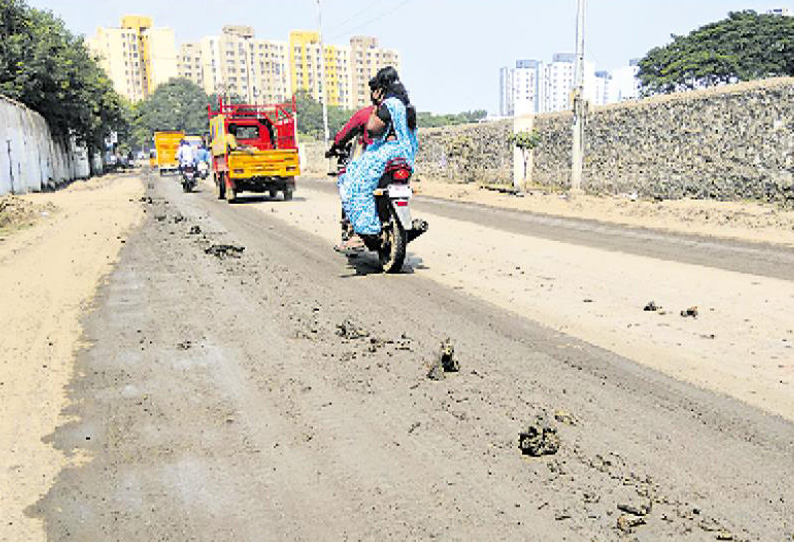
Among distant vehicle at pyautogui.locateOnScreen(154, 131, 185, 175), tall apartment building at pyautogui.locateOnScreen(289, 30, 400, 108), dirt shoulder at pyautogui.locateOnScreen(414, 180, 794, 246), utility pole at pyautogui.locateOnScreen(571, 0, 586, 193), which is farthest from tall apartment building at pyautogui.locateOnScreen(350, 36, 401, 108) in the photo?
dirt shoulder at pyautogui.locateOnScreen(414, 180, 794, 246)

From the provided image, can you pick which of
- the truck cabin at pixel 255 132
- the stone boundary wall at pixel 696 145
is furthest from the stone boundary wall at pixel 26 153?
the stone boundary wall at pixel 696 145

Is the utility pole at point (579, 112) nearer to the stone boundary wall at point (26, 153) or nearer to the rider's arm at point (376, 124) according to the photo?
the rider's arm at point (376, 124)

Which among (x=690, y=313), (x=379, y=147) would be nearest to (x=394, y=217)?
(x=379, y=147)

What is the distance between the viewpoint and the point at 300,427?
3.68 meters

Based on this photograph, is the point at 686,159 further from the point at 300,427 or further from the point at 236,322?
the point at 300,427

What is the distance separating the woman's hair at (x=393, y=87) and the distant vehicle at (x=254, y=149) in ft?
38.3

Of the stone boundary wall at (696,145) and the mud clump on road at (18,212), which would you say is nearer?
the mud clump on road at (18,212)

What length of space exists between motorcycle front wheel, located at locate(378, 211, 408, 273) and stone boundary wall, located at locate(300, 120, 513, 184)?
20.8 meters

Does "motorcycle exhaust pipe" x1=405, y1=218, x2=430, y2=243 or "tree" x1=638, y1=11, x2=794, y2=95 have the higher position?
"tree" x1=638, y1=11, x2=794, y2=95

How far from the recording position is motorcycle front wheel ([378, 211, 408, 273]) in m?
8.05

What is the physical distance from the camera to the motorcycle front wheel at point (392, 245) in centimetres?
805

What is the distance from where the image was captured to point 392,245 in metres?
8.18

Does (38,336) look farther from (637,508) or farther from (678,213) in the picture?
(678,213)

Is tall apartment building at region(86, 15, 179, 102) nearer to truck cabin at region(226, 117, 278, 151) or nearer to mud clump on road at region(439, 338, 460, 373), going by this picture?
truck cabin at region(226, 117, 278, 151)
